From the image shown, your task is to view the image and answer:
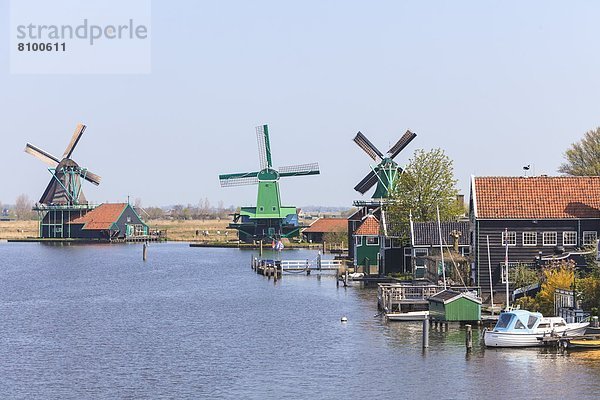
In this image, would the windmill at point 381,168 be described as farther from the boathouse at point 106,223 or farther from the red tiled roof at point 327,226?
the boathouse at point 106,223

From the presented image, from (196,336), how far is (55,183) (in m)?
126

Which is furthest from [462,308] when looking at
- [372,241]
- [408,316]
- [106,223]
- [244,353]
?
[106,223]

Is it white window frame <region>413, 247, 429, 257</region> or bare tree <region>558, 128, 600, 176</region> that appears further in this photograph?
bare tree <region>558, 128, 600, 176</region>

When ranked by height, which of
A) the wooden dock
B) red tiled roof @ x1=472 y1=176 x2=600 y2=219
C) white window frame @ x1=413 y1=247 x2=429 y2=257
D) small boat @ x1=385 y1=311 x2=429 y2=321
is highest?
red tiled roof @ x1=472 y1=176 x2=600 y2=219

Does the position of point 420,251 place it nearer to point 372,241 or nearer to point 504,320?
point 372,241

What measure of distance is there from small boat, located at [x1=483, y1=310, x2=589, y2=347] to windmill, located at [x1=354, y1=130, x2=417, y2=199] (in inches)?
2448

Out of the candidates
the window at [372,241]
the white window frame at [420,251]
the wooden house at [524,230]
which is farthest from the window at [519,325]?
the window at [372,241]

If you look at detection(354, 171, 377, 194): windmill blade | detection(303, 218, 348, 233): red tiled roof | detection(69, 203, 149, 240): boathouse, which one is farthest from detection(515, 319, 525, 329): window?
detection(69, 203, 149, 240): boathouse

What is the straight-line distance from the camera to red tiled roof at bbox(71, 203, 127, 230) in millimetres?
178625

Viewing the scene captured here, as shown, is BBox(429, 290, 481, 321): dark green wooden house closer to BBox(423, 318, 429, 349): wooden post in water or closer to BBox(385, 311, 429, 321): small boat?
BBox(385, 311, 429, 321): small boat

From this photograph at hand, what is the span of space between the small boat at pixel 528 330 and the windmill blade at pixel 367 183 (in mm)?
66314

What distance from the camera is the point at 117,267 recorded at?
375 feet

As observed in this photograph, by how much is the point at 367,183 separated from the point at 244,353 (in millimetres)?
67848

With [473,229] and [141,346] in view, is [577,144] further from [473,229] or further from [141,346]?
[141,346]
